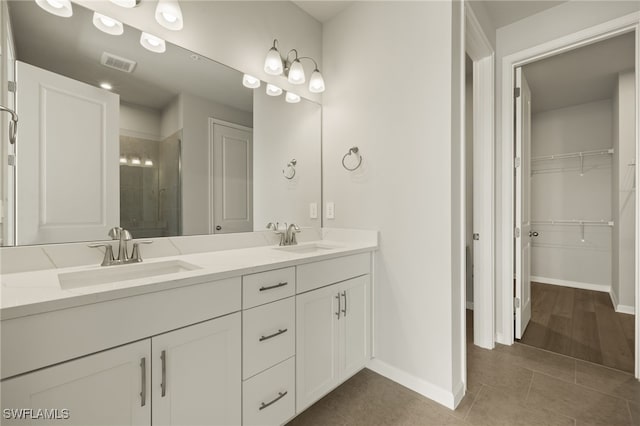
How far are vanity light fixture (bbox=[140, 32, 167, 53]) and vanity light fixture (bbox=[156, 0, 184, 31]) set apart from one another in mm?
79

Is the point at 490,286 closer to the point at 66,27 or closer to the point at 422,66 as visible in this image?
the point at 422,66

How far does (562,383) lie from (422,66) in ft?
6.97

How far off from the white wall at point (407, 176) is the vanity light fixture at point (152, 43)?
1.18 m

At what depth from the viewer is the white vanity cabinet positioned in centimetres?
140

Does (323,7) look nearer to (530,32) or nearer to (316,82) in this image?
(316,82)

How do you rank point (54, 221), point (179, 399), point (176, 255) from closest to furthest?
point (179, 399) → point (54, 221) → point (176, 255)

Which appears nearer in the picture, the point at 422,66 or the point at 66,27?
the point at 66,27

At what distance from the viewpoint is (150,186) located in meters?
1.41

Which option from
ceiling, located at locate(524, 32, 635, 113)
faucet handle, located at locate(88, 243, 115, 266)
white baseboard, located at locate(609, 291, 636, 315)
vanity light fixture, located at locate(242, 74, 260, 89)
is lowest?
white baseboard, located at locate(609, 291, 636, 315)

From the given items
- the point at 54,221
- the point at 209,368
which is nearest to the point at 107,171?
the point at 54,221

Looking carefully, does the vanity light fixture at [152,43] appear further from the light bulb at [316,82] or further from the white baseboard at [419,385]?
the white baseboard at [419,385]

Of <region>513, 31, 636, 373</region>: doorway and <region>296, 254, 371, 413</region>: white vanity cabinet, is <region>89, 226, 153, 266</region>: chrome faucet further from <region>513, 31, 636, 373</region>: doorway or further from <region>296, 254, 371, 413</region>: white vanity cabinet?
<region>513, 31, 636, 373</region>: doorway

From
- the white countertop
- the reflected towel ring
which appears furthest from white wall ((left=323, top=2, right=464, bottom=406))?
the white countertop

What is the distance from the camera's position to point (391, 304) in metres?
1.82
